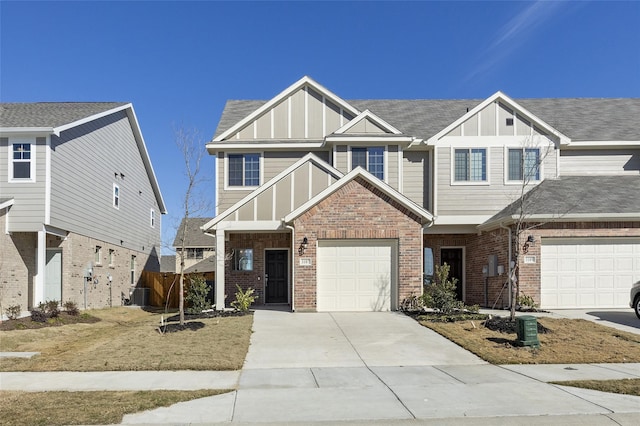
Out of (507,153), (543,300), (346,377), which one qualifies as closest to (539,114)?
(507,153)

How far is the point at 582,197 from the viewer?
60.5 feet

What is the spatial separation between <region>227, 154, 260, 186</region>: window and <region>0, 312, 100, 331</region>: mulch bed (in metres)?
7.34

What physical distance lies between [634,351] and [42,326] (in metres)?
15.8

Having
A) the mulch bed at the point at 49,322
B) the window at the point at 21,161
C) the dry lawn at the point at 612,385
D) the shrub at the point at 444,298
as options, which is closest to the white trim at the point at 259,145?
the window at the point at 21,161

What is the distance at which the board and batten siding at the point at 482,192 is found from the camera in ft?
67.4

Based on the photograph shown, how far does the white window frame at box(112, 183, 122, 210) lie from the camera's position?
25.2 metres

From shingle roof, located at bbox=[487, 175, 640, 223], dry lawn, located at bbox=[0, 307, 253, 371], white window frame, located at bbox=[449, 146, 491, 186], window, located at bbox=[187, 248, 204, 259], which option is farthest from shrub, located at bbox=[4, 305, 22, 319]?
window, located at bbox=[187, 248, 204, 259]

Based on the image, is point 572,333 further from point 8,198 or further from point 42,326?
point 8,198

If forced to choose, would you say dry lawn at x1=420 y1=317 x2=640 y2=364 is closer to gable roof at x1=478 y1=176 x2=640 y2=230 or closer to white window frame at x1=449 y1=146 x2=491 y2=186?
gable roof at x1=478 y1=176 x2=640 y2=230

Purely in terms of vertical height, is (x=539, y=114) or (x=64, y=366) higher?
(x=539, y=114)

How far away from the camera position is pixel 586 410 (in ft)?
23.5

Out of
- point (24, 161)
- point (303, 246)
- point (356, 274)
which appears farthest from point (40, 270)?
point (356, 274)

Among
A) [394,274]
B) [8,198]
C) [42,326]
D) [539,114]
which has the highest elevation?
A: [539,114]

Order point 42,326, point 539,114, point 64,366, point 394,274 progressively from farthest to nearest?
point 539,114
point 394,274
point 42,326
point 64,366
